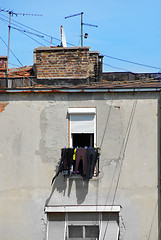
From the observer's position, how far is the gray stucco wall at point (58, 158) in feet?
31.7

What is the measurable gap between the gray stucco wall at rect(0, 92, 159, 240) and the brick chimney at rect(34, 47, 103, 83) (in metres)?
1.32

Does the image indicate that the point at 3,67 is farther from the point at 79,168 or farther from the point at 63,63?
the point at 79,168

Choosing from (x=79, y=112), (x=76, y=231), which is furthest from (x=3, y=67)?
(x=76, y=231)

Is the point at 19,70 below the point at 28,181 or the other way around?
the other way around

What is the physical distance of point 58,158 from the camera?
9805 mm

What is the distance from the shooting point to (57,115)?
9.90 m

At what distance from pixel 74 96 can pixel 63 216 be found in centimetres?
348

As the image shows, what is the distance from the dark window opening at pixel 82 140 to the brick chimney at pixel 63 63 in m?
1.99

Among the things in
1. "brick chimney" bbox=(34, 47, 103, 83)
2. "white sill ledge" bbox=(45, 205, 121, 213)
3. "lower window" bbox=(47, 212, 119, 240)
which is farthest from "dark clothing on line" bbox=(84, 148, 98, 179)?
"brick chimney" bbox=(34, 47, 103, 83)

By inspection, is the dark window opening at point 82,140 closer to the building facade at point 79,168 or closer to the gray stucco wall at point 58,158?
the building facade at point 79,168

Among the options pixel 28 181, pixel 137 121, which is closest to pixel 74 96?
pixel 137 121

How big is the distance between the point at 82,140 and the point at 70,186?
1386 millimetres

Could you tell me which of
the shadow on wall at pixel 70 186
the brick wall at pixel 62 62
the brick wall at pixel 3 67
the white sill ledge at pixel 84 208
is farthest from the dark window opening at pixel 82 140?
the brick wall at pixel 3 67

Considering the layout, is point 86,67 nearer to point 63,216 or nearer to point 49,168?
point 49,168
